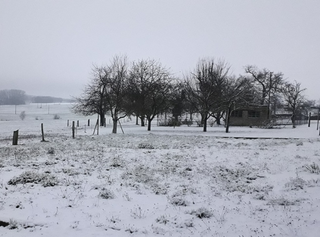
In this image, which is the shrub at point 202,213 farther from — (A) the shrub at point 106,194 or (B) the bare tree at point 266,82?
(B) the bare tree at point 266,82

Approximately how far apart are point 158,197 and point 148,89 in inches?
1193

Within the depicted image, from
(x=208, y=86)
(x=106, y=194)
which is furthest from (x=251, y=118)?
(x=106, y=194)

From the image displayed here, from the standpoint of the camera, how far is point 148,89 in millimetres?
36438

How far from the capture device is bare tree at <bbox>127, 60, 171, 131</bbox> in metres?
35.0

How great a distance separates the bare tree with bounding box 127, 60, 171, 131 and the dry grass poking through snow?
78.3ft

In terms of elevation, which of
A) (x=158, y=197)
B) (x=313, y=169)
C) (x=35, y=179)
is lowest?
(x=158, y=197)

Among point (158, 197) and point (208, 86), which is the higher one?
point (208, 86)

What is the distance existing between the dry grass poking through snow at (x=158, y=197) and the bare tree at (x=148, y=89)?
23864 mm

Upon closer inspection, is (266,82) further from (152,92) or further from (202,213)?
(202,213)

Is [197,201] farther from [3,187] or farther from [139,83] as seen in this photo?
[139,83]

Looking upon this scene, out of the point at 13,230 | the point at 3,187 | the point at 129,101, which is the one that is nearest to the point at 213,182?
the point at 13,230

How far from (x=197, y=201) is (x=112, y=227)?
2.52m

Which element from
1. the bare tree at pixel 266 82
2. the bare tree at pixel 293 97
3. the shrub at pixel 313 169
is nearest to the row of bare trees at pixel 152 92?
the bare tree at pixel 293 97

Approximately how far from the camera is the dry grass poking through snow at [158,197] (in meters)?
4.98
